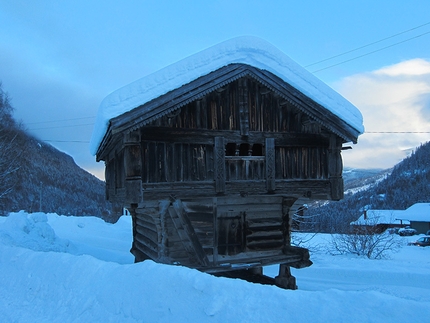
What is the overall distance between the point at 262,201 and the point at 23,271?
5.51 m

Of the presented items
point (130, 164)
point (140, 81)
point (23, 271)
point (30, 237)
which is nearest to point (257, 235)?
point (130, 164)

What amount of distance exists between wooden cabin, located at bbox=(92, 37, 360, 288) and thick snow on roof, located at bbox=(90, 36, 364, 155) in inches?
4.6

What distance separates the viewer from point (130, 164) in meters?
7.07

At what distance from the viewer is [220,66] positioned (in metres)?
7.66

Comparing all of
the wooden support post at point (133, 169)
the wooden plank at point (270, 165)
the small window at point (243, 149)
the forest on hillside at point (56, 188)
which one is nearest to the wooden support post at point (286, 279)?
the wooden plank at point (270, 165)

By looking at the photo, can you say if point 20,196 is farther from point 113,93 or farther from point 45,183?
point 113,93

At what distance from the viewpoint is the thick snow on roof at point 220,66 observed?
277 inches

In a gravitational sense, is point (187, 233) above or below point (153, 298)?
above

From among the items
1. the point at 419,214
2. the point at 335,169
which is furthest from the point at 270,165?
the point at 419,214

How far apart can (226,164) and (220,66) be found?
6.97 ft

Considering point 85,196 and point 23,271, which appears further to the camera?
point 85,196

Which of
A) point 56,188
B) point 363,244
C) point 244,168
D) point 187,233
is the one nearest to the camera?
point 187,233

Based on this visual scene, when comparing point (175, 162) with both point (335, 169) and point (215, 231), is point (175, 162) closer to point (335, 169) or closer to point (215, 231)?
point (215, 231)

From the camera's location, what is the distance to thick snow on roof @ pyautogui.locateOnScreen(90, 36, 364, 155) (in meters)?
7.03
